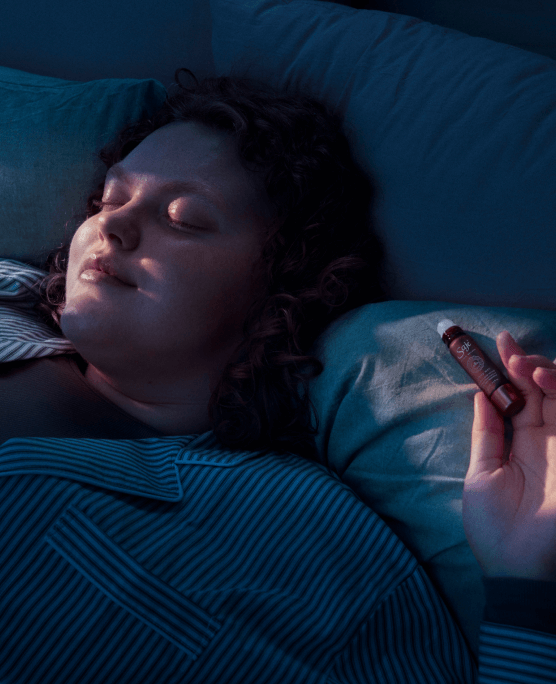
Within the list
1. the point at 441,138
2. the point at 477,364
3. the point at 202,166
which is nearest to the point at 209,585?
the point at 477,364

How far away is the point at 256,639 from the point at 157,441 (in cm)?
36

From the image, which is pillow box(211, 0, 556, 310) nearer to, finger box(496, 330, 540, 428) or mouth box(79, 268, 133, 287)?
finger box(496, 330, 540, 428)

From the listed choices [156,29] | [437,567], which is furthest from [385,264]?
[156,29]

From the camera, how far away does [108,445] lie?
788 millimetres

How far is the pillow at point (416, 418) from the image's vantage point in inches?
28.3

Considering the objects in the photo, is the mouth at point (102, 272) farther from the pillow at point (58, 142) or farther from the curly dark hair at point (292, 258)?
the pillow at point (58, 142)

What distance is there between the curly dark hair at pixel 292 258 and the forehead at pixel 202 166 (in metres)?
0.03

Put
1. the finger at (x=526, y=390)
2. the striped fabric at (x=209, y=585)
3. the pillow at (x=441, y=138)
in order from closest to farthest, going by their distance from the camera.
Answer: the striped fabric at (x=209, y=585) < the finger at (x=526, y=390) < the pillow at (x=441, y=138)

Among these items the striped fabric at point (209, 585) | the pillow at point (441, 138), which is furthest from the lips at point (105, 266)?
the pillow at point (441, 138)

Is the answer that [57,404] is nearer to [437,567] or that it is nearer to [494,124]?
[437,567]

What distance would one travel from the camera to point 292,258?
974mm

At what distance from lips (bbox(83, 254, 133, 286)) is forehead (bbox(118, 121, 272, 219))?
17 centimetres

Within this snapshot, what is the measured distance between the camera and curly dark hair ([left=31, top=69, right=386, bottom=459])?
2.91ft

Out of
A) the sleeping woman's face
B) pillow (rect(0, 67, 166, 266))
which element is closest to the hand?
the sleeping woman's face
